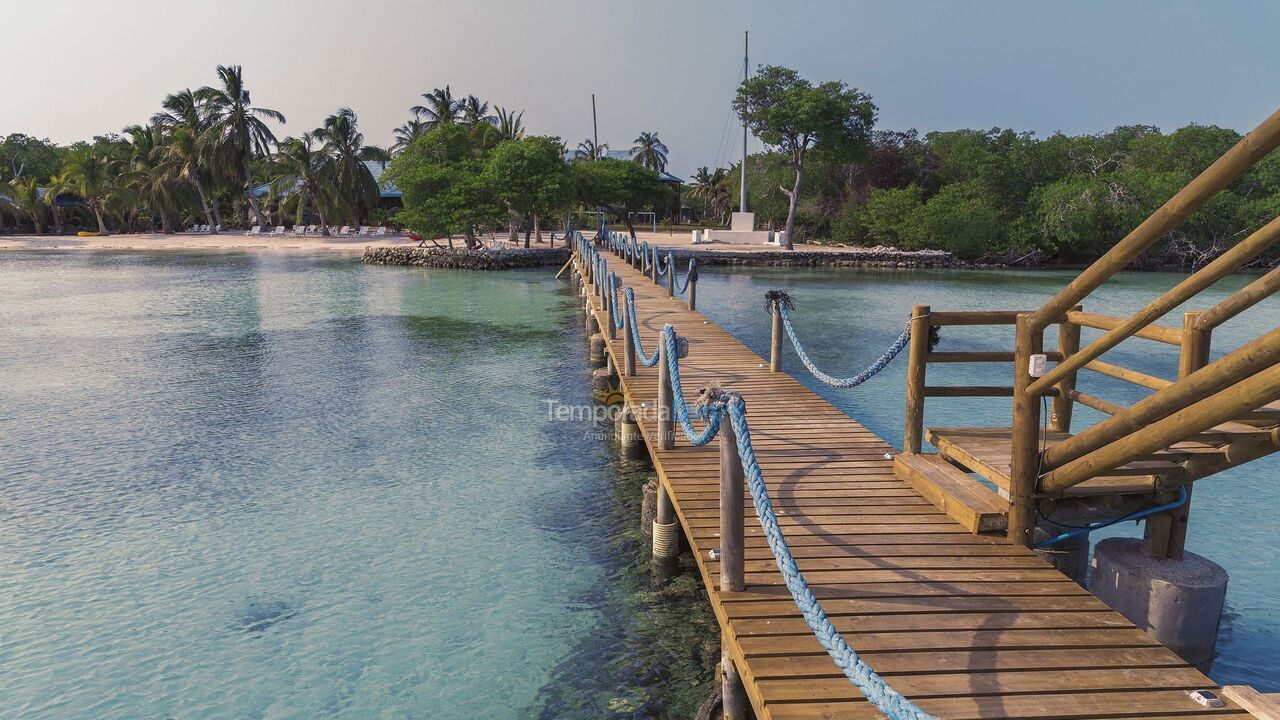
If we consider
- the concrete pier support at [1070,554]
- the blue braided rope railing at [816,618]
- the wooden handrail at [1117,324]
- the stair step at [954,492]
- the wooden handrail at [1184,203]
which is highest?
the wooden handrail at [1184,203]

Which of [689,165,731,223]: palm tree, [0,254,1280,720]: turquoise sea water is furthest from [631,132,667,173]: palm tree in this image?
[0,254,1280,720]: turquoise sea water

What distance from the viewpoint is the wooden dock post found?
4141mm

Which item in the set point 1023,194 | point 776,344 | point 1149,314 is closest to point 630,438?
point 776,344

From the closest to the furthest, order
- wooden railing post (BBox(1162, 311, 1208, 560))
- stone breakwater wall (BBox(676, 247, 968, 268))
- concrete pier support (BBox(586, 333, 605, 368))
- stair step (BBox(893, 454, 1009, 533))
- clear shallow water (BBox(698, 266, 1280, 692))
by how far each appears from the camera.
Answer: wooden railing post (BBox(1162, 311, 1208, 560))
stair step (BBox(893, 454, 1009, 533))
clear shallow water (BBox(698, 266, 1280, 692))
concrete pier support (BBox(586, 333, 605, 368))
stone breakwater wall (BBox(676, 247, 968, 268))

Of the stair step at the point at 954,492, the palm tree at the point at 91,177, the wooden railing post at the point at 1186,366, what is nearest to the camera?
the wooden railing post at the point at 1186,366

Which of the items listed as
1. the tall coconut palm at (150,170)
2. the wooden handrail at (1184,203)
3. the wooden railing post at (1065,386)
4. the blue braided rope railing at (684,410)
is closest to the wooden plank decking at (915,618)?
the blue braided rope railing at (684,410)

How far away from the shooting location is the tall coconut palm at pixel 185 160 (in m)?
55.6

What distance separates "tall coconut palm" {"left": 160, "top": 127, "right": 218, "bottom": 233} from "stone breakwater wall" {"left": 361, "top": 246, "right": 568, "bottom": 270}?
20.3 meters

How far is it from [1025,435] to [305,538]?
22.0 ft

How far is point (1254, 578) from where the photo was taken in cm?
710

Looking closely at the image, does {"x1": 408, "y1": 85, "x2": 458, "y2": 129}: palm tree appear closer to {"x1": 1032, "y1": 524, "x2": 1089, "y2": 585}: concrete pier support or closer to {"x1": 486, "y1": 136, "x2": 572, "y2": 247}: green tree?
{"x1": 486, "y1": 136, "x2": 572, "y2": 247}: green tree

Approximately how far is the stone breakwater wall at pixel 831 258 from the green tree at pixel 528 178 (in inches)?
284

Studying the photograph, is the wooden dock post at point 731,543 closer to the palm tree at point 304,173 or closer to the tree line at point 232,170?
the tree line at point 232,170

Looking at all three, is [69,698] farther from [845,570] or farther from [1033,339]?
[1033,339]
